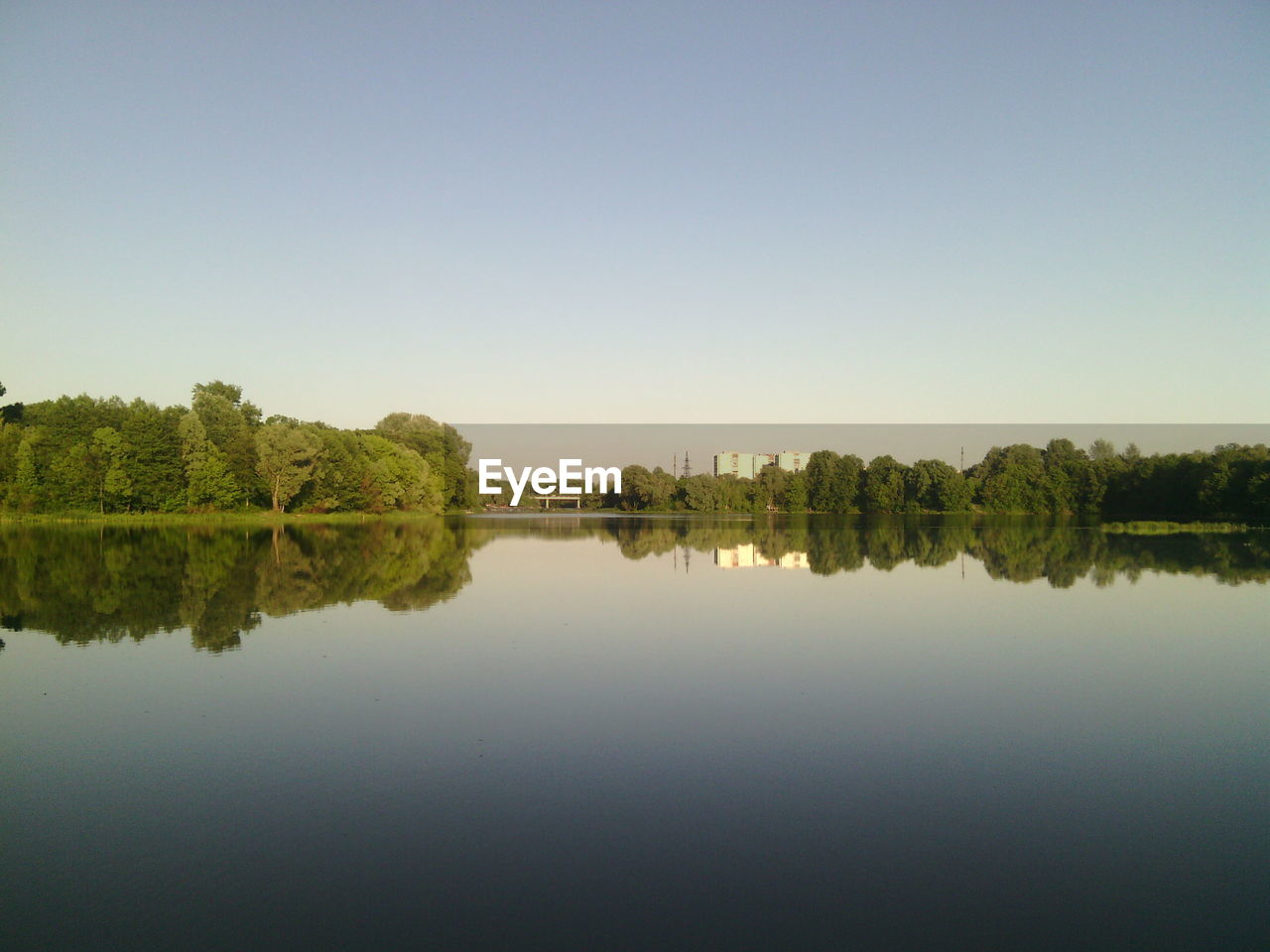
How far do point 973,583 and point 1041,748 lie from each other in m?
15.0

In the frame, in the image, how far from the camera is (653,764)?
23.6ft

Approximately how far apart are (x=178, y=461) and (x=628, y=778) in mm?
58662

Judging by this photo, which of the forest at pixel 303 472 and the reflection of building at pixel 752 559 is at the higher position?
the forest at pixel 303 472

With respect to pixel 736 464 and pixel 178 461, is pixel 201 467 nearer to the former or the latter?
pixel 178 461

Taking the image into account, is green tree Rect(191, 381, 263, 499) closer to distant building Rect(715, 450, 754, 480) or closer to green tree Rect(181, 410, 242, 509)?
green tree Rect(181, 410, 242, 509)

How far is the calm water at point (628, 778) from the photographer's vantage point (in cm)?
468

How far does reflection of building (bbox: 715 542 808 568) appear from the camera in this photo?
27.2 m

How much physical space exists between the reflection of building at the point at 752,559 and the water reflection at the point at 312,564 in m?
0.07

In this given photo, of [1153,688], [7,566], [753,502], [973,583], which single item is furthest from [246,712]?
[753,502]

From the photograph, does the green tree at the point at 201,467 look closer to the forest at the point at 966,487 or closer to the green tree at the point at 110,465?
the green tree at the point at 110,465

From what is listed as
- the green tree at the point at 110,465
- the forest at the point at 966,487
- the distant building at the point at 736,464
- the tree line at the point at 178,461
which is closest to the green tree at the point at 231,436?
the tree line at the point at 178,461

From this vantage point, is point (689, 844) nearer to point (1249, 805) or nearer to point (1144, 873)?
point (1144, 873)

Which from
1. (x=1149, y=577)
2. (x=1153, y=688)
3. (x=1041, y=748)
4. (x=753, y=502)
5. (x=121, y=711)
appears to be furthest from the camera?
(x=753, y=502)

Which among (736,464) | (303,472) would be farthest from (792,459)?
(303,472)
